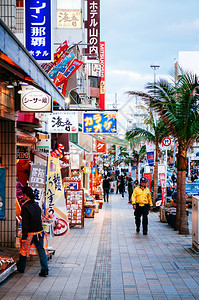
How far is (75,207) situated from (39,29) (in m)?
6.91

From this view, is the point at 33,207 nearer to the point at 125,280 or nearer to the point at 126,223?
the point at 125,280

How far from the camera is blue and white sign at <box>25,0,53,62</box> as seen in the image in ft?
37.7

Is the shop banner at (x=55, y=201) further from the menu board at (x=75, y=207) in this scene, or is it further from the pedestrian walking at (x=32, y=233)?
the menu board at (x=75, y=207)

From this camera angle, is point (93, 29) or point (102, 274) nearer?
point (102, 274)

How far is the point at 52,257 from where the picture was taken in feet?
33.1

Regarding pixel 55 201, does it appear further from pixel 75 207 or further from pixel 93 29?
pixel 93 29

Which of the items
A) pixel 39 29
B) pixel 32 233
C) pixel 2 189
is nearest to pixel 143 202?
pixel 2 189

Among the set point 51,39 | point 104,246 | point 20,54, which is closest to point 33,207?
point 20,54

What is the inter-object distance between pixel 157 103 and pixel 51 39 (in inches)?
175

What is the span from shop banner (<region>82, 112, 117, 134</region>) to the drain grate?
535 cm

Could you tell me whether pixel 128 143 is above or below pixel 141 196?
above

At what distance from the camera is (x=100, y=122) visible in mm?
17266

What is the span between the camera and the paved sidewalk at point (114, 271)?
7.16 metres

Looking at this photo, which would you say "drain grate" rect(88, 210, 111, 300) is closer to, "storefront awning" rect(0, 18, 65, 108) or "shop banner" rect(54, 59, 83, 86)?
"storefront awning" rect(0, 18, 65, 108)
